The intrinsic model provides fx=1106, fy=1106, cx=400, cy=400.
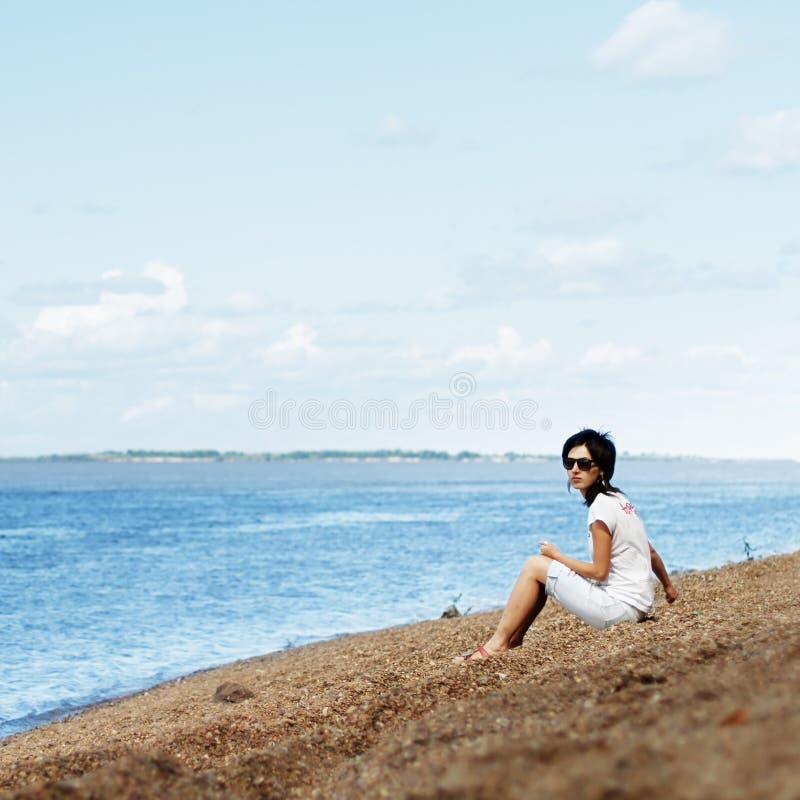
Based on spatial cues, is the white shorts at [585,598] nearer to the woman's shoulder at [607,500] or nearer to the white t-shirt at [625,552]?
the white t-shirt at [625,552]

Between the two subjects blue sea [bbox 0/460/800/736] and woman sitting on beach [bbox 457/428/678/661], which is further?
blue sea [bbox 0/460/800/736]

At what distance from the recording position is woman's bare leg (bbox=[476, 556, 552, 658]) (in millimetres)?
9234

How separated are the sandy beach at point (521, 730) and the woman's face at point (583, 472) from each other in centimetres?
133

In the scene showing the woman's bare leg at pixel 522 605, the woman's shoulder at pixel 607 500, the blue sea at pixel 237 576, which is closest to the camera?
the woman's shoulder at pixel 607 500

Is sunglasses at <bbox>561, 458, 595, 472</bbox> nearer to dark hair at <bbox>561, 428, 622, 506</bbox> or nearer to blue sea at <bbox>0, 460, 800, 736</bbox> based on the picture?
dark hair at <bbox>561, 428, 622, 506</bbox>

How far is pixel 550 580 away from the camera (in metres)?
9.16

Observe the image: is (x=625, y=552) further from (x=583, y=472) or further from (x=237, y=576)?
(x=237, y=576)

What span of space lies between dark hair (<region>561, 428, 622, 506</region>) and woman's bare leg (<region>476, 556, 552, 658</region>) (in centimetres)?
72

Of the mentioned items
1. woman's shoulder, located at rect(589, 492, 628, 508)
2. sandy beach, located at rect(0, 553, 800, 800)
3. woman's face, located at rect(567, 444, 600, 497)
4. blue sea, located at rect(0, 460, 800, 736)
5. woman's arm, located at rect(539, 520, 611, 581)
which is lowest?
blue sea, located at rect(0, 460, 800, 736)

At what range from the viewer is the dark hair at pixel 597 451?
930 cm

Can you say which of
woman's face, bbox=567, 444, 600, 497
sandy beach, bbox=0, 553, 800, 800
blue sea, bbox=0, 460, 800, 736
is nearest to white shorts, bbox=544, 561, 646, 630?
sandy beach, bbox=0, 553, 800, 800

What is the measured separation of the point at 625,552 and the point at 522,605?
0.97 m

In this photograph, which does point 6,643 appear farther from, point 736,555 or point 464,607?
point 736,555

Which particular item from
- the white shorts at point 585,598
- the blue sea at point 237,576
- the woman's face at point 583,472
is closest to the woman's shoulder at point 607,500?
the woman's face at point 583,472
